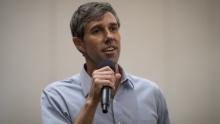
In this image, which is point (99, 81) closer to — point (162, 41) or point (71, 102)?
point (71, 102)

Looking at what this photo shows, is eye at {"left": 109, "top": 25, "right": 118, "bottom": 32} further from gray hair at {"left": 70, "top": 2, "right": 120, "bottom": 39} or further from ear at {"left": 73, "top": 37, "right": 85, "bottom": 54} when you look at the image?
ear at {"left": 73, "top": 37, "right": 85, "bottom": 54}

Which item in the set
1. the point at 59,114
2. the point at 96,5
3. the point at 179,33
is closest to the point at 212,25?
the point at 179,33

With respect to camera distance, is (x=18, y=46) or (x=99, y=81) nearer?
(x=99, y=81)

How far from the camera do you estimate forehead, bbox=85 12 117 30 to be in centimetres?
166

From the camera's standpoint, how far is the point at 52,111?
1.63 metres

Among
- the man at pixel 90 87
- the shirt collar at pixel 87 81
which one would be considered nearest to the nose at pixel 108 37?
the man at pixel 90 87

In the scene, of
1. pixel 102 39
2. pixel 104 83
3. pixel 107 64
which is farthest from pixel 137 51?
pixel 104 83

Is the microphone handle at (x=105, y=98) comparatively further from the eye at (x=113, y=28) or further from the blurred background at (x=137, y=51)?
the blurred background at (x=137, y=51)

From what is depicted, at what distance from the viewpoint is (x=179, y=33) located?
2.98m

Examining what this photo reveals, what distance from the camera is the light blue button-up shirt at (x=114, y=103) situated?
165 cm

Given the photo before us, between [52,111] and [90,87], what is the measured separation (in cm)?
21

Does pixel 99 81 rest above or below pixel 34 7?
below

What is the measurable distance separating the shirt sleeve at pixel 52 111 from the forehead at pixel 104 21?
0.37 metres

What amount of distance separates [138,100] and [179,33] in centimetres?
135
